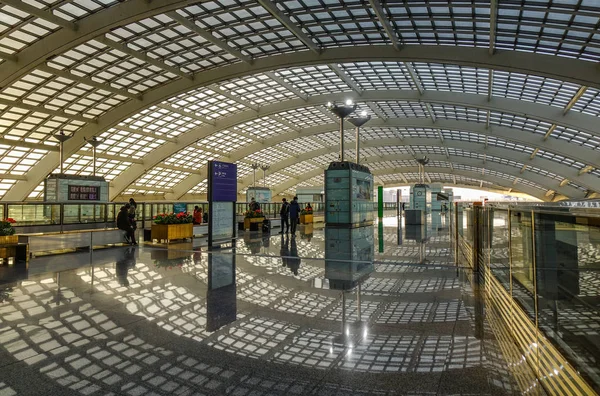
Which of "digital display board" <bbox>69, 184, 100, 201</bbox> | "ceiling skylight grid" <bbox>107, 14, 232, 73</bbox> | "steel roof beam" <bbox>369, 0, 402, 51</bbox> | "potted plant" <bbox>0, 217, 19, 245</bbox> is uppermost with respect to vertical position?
"ceiling skylight grid" <bbox>107, 14, 232, 73</bbox>

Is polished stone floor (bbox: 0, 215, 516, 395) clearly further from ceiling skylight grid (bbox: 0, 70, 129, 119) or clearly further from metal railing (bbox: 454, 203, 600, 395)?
ceiling skylight grid (bbox: 0, 70, 129, 119)

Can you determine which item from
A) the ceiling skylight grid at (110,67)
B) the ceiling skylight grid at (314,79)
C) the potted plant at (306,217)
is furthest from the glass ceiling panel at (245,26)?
the potted plant at (306,217)

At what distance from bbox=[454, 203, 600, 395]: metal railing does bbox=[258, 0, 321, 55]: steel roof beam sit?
20166mm

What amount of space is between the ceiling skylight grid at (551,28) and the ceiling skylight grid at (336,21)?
286 inches

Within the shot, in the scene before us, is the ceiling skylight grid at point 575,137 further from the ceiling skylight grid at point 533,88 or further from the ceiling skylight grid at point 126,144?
the ceiling skylight grid at point 126,144

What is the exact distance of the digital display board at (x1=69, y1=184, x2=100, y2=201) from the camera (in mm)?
22984

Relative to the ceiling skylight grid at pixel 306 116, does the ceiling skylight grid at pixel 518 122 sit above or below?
below

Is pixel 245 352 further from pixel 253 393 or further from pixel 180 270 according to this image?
pixel 180 270

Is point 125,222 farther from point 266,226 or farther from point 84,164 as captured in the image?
point 84,164

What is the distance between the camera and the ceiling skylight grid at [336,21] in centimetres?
2250

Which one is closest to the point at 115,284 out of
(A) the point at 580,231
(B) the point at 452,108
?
(A) the point at 580,231

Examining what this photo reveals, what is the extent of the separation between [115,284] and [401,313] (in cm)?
472

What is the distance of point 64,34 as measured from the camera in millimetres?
23422

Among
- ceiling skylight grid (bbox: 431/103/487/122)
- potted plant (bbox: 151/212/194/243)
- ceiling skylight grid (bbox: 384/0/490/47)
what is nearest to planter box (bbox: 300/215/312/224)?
ceiling skylight grid (bbox: 384/0/490/47)
